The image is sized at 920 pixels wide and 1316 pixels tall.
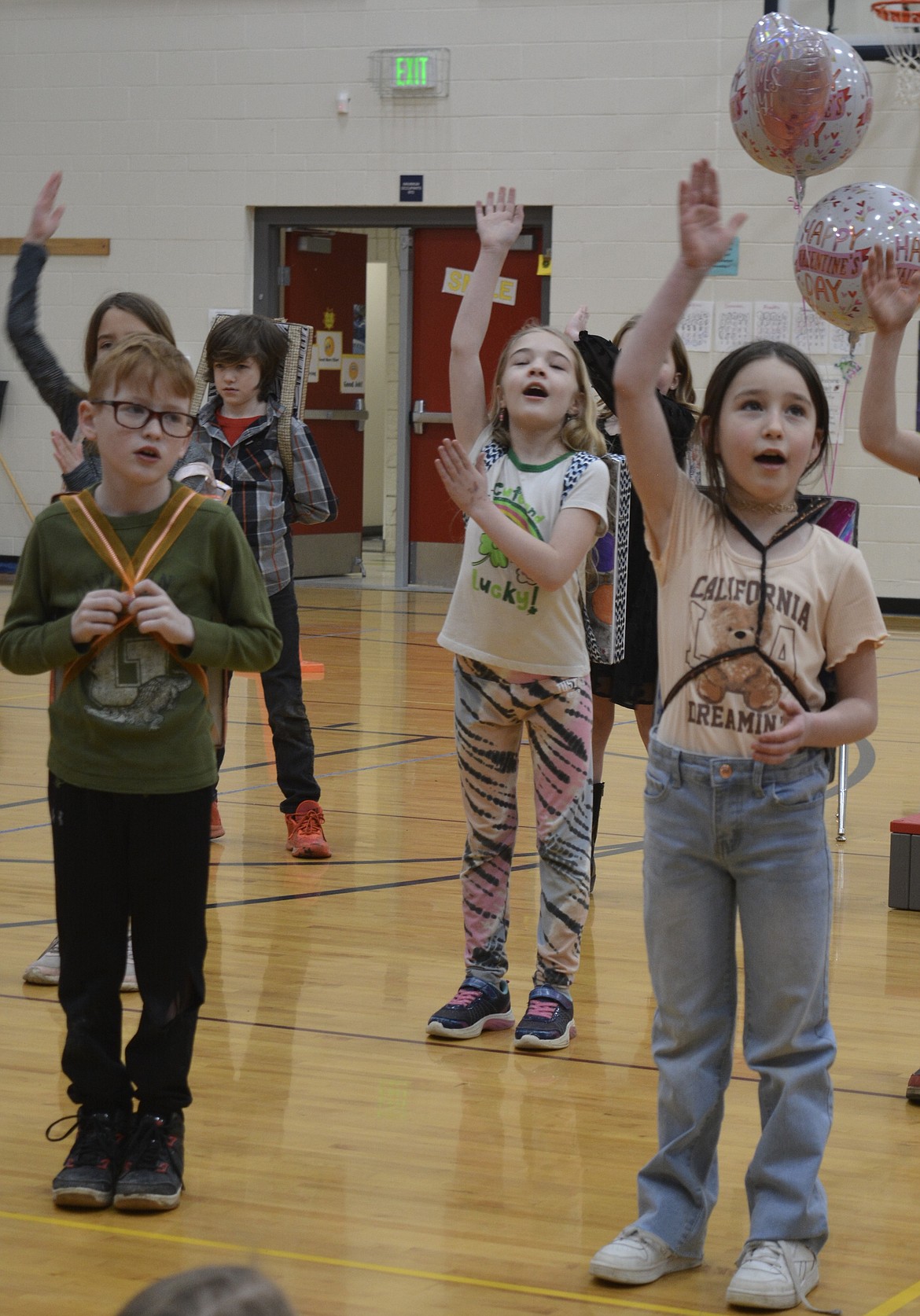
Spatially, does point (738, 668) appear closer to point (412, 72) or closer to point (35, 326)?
point (35, 326)

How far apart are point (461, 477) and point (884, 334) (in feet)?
2.64

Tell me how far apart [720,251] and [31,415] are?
34.6 ft

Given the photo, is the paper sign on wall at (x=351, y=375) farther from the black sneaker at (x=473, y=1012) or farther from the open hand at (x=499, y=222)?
the black sneaker at (x=473, y=1012)

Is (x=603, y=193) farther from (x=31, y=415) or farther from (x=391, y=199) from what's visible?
(x=31, y=415)

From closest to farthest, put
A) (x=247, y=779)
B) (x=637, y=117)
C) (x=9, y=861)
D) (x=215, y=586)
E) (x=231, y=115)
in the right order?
(x=215, y=586) → (x=9, y=861) → (x=247, y=779) → (x=637, y=117) → (x=231, y=115)

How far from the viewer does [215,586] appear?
2.62 meters

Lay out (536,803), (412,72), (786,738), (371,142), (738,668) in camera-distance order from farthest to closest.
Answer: (371,142) < (412,72) < (536,803) < (738,668) < (786,738)

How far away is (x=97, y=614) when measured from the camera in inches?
96.0

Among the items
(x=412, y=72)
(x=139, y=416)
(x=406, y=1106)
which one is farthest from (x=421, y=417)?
(x=139, y=416)

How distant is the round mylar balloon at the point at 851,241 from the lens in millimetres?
4719

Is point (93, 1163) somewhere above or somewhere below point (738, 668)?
below

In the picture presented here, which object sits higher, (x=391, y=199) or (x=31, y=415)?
(x=391, y=199)

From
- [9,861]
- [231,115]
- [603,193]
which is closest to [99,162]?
[231,115]

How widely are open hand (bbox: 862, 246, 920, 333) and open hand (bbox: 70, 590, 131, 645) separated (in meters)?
1.08
